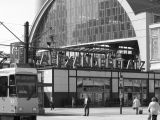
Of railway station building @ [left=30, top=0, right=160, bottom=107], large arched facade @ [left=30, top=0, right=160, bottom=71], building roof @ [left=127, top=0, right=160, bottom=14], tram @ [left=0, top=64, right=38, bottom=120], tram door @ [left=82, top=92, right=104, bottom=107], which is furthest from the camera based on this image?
building roof @ [left=127, top=0, right=160, bottom=14]

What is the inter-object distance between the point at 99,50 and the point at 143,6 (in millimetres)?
15273

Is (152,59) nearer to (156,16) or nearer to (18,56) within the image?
(156,16)

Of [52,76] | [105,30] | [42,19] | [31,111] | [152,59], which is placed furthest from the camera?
[42,19]

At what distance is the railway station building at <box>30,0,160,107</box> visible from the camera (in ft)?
220

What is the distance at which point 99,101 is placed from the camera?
2766 inches

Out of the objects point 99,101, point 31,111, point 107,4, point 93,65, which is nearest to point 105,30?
point 107,4

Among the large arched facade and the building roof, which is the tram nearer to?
the large arched facade

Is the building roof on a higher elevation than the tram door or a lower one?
higher

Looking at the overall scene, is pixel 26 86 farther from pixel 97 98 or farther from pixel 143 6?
pixel 143 6

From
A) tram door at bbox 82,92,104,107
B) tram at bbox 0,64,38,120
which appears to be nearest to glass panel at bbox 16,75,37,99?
tram at bbox 0,64,38,120

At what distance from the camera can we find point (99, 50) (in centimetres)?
8156

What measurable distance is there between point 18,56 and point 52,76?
1746cm

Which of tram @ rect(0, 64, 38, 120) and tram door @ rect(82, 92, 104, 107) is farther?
tram door @ rect(82, 92, 104, 107)

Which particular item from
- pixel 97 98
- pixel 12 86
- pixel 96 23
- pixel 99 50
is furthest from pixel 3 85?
pixel 96 23
